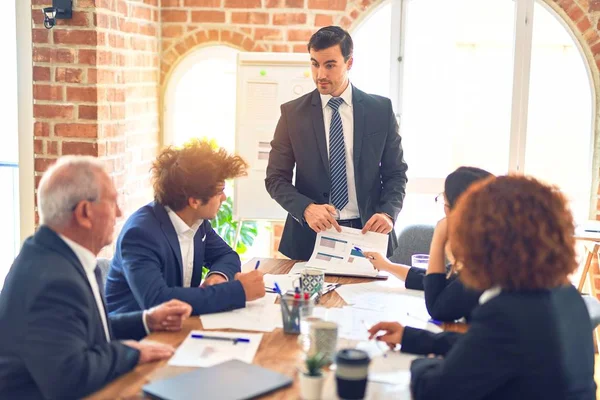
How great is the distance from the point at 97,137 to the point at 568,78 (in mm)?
2682

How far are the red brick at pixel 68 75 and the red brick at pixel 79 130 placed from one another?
22 cm

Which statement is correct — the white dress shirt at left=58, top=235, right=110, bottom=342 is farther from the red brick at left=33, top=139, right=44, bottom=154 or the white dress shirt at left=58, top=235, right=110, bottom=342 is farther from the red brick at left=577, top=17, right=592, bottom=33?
the red brick at left=577, top=17, right=592, bottom=33

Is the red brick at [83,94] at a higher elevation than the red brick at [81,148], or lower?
higher

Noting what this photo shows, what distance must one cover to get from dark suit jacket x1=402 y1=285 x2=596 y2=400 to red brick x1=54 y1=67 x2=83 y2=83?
8.86 ft

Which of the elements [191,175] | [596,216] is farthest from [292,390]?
[596,216]

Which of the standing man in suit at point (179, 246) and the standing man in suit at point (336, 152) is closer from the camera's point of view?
the standing man in suit at point (179, 246)

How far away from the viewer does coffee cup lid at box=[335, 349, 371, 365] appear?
1645 mm

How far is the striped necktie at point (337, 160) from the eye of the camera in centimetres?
314

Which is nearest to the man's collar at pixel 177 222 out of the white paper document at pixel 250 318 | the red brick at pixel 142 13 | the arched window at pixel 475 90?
the white paper document at pixel 250 318

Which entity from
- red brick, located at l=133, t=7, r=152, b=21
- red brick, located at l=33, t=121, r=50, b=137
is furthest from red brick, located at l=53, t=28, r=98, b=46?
red brick, located at l=133, t=7, r=152, b=21

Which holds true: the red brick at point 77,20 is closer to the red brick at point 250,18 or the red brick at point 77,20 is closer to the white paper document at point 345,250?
the red brick at point 250,18

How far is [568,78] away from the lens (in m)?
4.58

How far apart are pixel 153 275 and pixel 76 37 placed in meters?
1.86

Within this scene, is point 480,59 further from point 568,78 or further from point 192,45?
point 192,45
